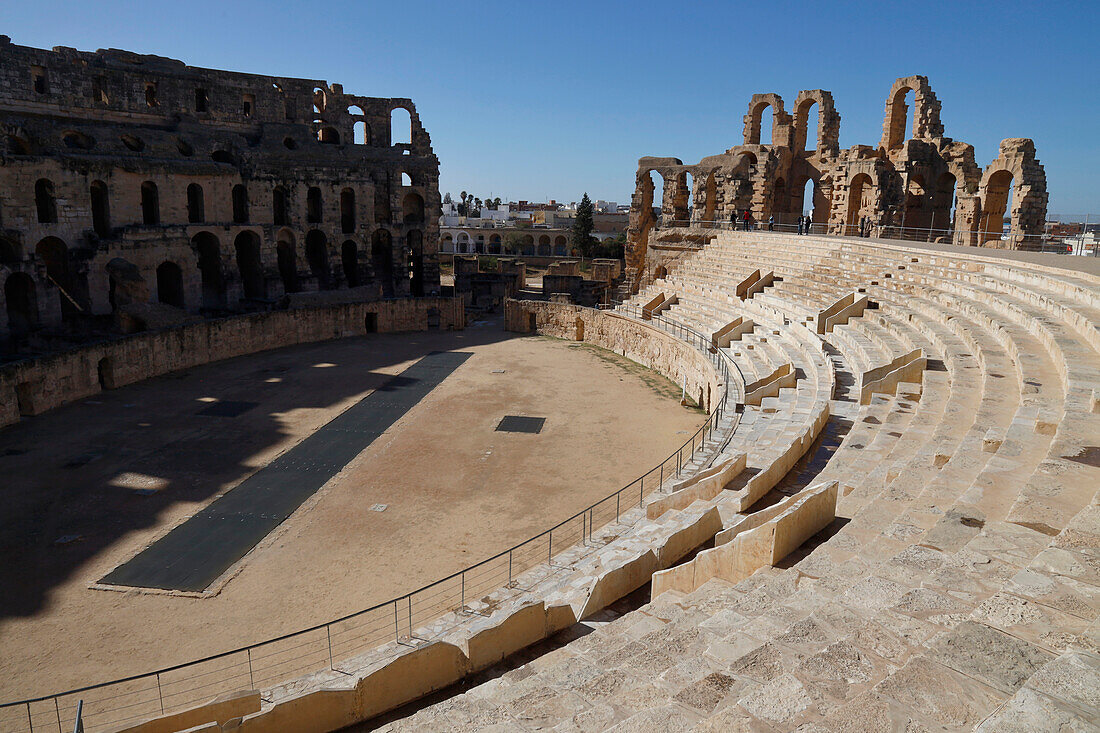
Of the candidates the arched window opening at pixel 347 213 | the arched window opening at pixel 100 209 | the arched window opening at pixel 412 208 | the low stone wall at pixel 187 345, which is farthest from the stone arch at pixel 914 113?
the arched window opening at pixel 100 209

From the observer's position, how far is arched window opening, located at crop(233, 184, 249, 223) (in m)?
30.3

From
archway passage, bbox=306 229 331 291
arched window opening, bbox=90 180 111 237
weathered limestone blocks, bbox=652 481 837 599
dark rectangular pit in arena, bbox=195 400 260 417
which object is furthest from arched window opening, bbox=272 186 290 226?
weathered limestone blocks, bbox=652 481 837 599

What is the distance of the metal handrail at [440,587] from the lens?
6.53 metres

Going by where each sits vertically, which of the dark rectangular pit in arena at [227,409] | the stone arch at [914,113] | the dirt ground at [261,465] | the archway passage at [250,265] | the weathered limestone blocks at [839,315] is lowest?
the dirt ground at [261,465]

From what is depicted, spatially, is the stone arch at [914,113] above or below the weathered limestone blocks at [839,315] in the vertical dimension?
above

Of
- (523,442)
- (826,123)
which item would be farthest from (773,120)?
(523,442)

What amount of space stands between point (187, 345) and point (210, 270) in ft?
28.8

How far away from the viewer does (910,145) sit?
26.1 m

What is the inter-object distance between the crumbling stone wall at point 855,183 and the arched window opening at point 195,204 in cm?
1904

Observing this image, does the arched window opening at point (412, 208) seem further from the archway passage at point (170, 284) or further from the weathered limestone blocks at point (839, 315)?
the weathered limestone blocks at point (839, 315)

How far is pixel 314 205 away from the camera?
3312 cm

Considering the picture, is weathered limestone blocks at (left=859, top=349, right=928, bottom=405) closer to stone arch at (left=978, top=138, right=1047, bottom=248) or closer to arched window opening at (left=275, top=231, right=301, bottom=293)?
stone arch at (left=978, top=138, right=1047, bottom=248)

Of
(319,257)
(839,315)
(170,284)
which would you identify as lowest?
(839,315)

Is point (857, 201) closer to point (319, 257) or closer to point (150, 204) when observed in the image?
point (319, 257)
